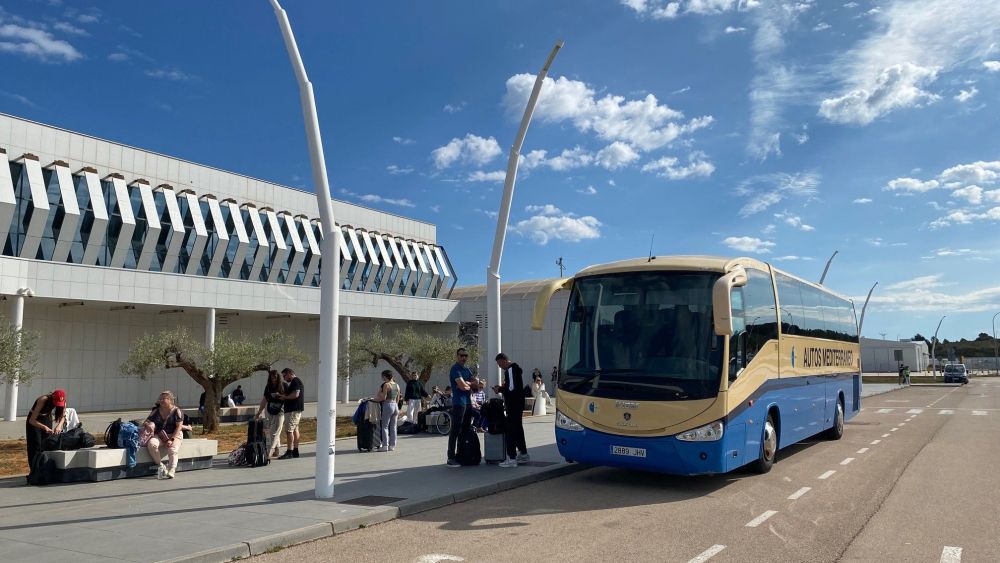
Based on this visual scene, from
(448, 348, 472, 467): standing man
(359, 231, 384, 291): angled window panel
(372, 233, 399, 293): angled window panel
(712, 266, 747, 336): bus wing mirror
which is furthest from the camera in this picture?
(372, 233, 399, 293): angled window panel

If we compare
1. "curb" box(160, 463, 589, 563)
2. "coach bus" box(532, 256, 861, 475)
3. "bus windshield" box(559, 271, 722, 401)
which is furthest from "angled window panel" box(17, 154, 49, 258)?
"bus windshield" box(559, 271, 722, 401)

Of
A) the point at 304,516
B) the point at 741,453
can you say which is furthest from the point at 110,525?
the point at 741,453

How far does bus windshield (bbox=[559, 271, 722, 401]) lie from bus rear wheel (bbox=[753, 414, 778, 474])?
2.35 m

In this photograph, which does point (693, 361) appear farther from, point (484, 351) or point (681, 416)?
point (484, 351)

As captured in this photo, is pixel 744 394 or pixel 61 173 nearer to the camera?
pixel 744 394

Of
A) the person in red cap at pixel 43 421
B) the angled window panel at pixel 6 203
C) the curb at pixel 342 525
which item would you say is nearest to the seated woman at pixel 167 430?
the person in red cap at pixel 43 421

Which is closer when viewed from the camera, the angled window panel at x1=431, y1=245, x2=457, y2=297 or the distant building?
the angled window panel at x1=431, y1=245, x2=457, y2=297

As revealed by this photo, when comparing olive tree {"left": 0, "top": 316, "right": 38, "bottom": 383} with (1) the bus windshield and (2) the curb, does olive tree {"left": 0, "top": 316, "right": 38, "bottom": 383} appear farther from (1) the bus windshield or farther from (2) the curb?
(1) the bus windshield

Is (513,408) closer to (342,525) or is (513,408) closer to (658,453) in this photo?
(658,453)

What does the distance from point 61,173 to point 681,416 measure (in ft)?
99.6

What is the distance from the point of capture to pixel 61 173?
99.9 feet

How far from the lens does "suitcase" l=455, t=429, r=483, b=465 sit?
12.1 meters

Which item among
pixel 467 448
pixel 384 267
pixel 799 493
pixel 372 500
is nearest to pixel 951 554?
pixel 799 493

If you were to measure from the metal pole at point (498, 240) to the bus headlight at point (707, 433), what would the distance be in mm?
4079
